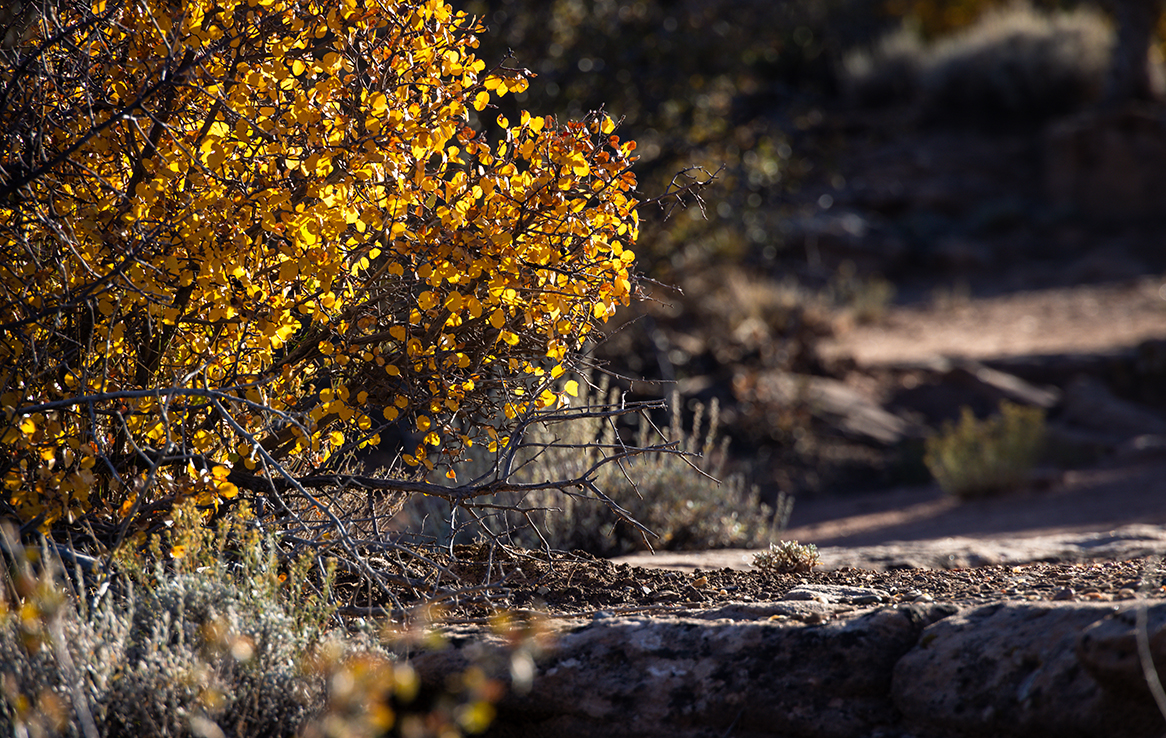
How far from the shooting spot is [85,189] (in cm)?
271

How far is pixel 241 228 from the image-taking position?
8.45 feet

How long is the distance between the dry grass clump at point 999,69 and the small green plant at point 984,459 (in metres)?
14.5

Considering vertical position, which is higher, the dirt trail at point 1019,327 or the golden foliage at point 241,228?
the dirt trail at point 1019,327

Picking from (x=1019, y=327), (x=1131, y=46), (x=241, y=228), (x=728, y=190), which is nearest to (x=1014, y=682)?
(x=241, y=228)

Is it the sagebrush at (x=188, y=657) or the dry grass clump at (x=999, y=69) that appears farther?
the dry grass clump at (x=999, y=69)

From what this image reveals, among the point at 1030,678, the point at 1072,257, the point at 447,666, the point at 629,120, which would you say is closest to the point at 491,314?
the point at 447,666

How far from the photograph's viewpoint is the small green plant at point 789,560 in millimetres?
3363

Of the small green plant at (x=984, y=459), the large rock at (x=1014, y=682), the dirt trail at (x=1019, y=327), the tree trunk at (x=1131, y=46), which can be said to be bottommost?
the large rock at (x=1014, y=682)

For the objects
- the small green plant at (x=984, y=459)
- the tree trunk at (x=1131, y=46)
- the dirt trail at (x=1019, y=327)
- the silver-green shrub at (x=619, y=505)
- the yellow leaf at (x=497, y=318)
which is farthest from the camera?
the tree trunk at (x=1131, y=46)

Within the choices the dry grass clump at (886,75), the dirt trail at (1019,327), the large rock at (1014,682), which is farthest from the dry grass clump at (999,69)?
the large rock at (1014,682)

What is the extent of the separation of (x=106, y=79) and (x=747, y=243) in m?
7.31

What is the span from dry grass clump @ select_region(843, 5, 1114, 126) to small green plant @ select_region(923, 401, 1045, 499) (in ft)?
47.5

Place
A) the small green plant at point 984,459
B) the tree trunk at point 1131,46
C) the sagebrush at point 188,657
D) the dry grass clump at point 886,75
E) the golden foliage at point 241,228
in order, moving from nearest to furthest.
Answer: the sagebrush at point 188,657 < the golden foliage at point 241,228 < the small green plant at point 984,459 < the tree trunk at point 1131,46 < the dry grass clump at point 886,75

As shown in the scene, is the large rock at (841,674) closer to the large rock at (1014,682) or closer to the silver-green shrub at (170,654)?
the large rock at (1014,682)
